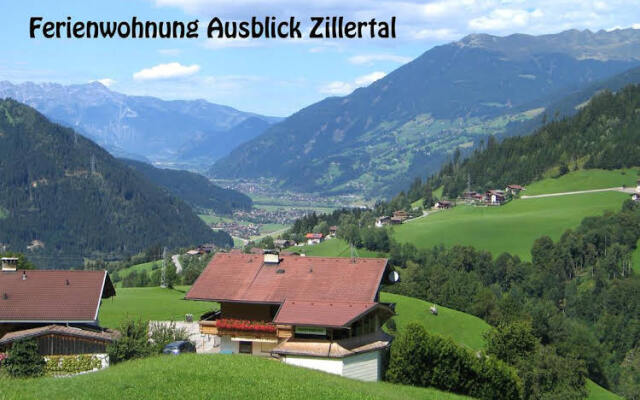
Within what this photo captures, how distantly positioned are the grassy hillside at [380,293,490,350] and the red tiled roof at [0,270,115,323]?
43.8m

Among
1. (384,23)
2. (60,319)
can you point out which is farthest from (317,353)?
(384,23)

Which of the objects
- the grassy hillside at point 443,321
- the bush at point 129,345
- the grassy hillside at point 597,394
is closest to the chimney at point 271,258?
the bush at point 129,345

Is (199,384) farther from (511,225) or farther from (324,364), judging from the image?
(511,225)

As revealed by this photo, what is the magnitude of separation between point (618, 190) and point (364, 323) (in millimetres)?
172001

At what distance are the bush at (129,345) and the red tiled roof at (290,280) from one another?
548 centimetres

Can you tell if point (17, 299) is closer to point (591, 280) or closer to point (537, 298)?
point (537, 298)

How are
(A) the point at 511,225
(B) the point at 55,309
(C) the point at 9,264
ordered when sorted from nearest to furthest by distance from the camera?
(B) the point at 55,309
(C) the point at 9,264
(A) the point at 511,225

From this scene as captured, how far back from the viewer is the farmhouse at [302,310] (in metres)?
41.2

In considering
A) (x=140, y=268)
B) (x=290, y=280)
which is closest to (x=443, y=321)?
(x=290, y=280)

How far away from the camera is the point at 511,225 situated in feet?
585

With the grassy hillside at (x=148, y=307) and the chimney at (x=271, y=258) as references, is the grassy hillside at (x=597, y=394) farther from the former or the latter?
the chimney at (x=271, y=258)

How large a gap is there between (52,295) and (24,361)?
5952 mm

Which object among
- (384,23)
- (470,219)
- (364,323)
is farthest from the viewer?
(470,219)

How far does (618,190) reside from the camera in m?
199
